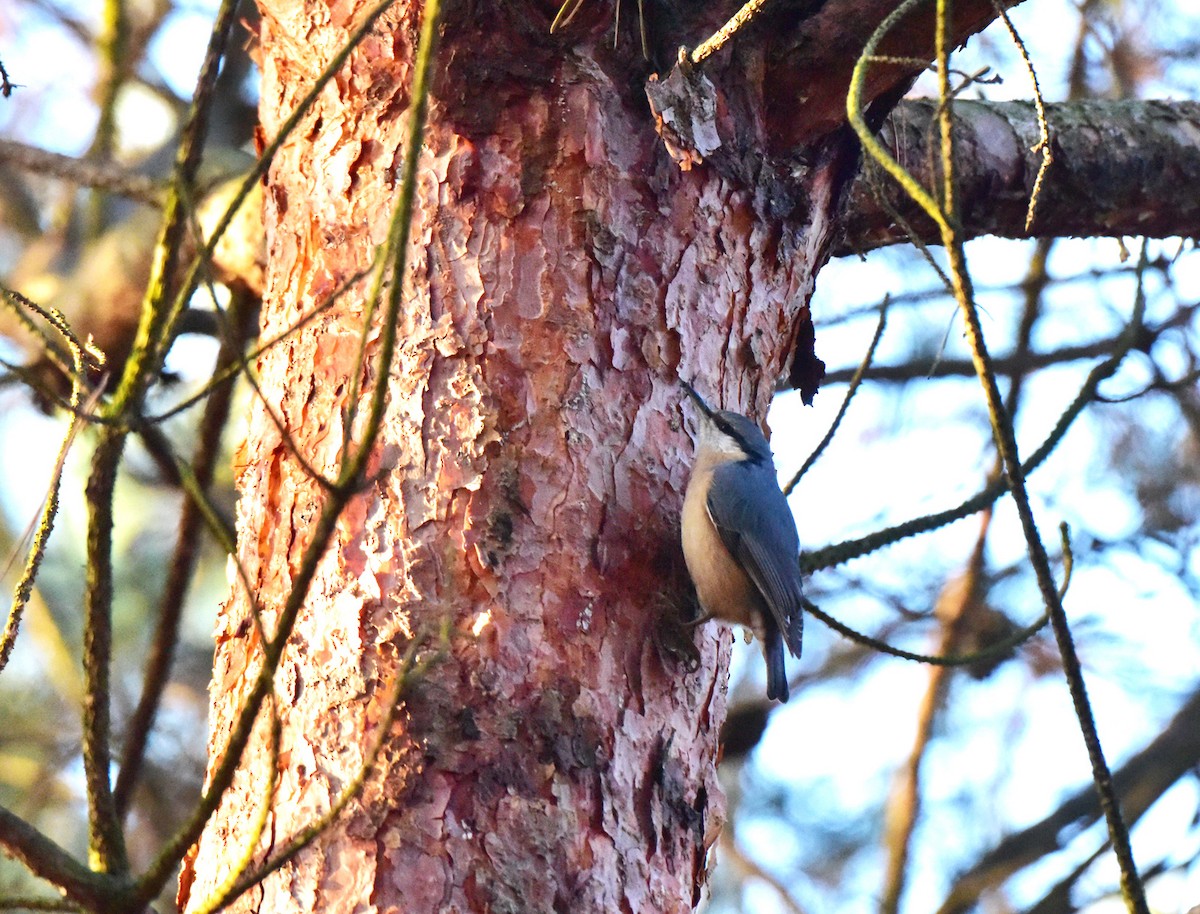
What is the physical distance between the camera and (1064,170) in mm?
3016

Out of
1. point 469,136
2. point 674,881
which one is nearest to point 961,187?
point 469,136

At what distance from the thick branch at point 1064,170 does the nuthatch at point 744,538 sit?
64cm

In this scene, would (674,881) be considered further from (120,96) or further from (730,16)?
(120,96)

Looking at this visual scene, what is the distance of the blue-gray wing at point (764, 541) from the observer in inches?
111

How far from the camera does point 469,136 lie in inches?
86.8

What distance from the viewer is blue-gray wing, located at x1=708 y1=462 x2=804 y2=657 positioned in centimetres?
281

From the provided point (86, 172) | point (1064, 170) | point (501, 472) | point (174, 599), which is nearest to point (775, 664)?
point (501, 472)

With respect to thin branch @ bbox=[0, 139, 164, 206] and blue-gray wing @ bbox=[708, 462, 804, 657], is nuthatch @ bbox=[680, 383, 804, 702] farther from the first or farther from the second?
thin branch @ bbox=[0, 139, 164, 206]

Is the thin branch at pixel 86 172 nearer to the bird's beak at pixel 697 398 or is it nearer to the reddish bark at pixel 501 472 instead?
the reddish bark at pixel 501 472

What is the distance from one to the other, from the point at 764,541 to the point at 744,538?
9cm

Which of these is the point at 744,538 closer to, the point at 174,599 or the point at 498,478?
the point at 498,478

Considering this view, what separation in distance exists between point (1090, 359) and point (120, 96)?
349 cm

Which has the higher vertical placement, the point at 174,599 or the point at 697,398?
the point at 174,599

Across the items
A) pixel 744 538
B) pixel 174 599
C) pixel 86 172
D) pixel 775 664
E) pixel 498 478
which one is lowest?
pixel 498 478
